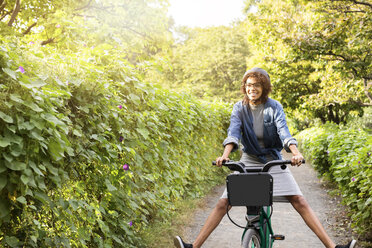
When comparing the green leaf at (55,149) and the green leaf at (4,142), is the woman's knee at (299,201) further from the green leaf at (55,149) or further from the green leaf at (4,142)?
the green leaf at (4,142)

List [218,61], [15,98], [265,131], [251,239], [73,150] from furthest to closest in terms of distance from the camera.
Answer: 1. [218,61]
2. [265,131]
3. [251,239]
4. [73,150]
5. [15,98]

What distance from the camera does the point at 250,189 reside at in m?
3.00

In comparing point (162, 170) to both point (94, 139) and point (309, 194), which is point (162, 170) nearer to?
point (94, 139)

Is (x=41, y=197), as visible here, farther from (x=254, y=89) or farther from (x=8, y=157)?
(x=254, y=89)

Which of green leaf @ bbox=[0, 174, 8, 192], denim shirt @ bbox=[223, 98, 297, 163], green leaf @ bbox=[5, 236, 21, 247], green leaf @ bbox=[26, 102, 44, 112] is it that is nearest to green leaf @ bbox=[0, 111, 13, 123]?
green leaf @ bbox=[26, 102, 44, 112]

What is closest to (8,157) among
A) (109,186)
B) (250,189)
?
(109,186)

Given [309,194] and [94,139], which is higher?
[94,139]

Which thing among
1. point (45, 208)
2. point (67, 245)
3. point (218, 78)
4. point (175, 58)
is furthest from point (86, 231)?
point (175, 58)

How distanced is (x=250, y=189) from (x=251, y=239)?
494 mm

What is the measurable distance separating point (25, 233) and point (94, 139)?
1.06 meters

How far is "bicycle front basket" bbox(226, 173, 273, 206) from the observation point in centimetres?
295

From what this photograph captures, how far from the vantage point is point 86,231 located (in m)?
3.18

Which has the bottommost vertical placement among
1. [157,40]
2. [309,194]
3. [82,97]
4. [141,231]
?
[309,194]

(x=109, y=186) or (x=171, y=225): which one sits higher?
(x=109, y=186)
